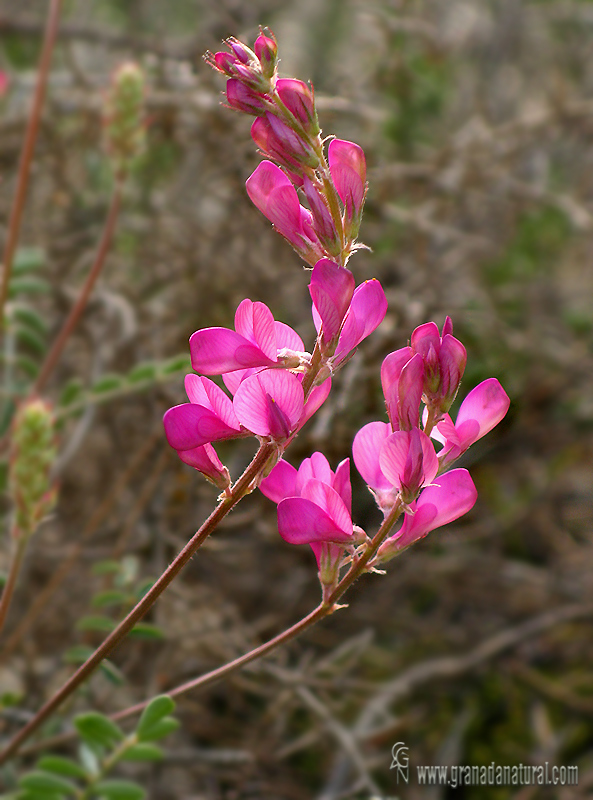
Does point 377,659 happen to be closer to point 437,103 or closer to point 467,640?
point 467,640

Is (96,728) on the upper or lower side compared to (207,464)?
lower

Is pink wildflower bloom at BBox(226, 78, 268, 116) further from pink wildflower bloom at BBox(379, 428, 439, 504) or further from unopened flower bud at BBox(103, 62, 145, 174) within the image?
unopened flower bud at BBox(103, 62, 145, 174)

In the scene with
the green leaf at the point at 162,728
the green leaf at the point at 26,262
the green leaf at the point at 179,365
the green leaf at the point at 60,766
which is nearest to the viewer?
the green leaf at the point at 162,728

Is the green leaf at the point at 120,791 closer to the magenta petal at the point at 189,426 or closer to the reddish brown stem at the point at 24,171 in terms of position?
the magenta petal at the point at 189,426

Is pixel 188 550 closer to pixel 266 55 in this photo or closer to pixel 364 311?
pixel 364 311

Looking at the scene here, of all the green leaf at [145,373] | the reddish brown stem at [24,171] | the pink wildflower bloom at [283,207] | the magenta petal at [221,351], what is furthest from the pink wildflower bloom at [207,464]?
the reddish brown stem at [24,171]

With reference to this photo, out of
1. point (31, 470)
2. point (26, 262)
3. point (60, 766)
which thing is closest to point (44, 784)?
point (60, 766)

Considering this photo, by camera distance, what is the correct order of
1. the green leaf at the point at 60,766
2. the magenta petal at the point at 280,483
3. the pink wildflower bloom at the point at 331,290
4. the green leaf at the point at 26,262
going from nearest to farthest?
the pink wildflower bloom at the point at 331,290 < the magenta petal at the point at 280,483 < the green leaf at the point at 60,766 < the green leaf at the point at 26,262
